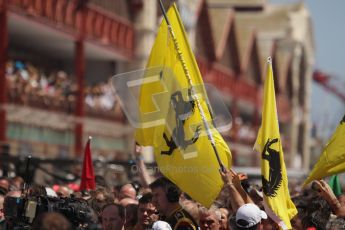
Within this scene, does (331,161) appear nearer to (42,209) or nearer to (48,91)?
(42,209)

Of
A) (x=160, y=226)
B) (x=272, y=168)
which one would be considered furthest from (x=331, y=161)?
(x=160, y=226)

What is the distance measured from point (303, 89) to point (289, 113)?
8337mm

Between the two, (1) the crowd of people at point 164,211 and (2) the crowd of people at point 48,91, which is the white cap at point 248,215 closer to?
(1) the crowd of people at point 164,211

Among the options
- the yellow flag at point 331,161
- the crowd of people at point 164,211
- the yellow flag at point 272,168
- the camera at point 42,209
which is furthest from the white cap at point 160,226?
the yellow flag at point 331,161

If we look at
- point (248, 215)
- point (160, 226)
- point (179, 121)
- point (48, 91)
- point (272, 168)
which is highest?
point (48, 91)

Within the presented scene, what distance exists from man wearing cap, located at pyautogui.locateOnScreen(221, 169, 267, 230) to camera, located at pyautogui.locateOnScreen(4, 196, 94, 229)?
3.53 feet

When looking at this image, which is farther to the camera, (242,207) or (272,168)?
(272,168)

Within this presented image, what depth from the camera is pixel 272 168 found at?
345 inches

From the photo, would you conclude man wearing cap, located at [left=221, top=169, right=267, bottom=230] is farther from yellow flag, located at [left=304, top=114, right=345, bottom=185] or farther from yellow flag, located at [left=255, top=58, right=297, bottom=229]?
yellow flag, located at [left=304, top=114, right=345, bottom=185]

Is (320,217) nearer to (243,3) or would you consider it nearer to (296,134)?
(296,134)

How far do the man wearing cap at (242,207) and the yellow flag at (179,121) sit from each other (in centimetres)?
52

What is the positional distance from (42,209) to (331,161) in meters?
2.52

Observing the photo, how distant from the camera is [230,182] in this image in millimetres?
8445

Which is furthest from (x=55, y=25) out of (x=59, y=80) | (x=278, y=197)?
(x=278, y=197)
